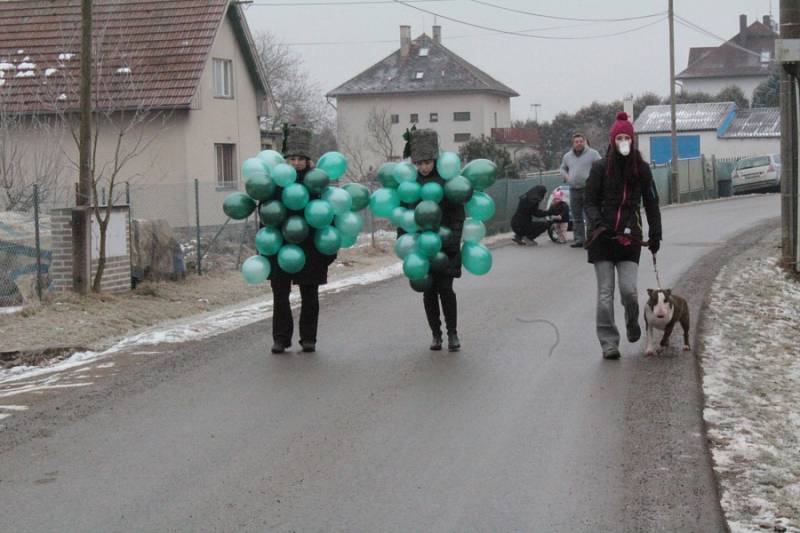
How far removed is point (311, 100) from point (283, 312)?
64.2m

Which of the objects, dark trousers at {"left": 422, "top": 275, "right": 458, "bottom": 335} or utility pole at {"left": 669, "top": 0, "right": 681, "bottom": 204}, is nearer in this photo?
dark trousers at {"left": 422, "top": 275, "right": 458, "bottom": 335}

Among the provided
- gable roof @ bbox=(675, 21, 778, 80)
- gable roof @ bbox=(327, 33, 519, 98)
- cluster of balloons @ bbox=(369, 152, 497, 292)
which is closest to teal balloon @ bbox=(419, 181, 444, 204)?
cluster of balloons @ bbox=(369, 152, 497, 292)

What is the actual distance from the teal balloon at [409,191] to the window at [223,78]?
2329 cm

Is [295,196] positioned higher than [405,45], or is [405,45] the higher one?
[405,45]

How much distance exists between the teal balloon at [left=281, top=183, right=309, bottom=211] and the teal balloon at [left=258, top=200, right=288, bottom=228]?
77 millimetres

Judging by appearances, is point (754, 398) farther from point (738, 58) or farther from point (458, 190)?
point (738, 58)

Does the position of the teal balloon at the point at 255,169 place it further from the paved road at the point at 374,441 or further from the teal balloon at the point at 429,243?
the paved road at the point at 374,441

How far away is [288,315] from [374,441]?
144 inches

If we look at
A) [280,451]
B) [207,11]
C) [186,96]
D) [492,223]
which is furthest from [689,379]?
[207,11]

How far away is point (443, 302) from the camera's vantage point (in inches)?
429

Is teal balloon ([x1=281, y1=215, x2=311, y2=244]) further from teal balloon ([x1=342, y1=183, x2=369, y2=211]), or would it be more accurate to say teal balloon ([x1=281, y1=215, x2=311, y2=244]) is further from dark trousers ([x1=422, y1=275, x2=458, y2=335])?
dark trousers ([x1=422, y1=275, x2=458, y2=335])

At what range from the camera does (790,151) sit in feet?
53.6

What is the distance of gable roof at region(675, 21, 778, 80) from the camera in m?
110

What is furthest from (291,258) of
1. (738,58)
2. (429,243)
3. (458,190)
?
(738,58)
